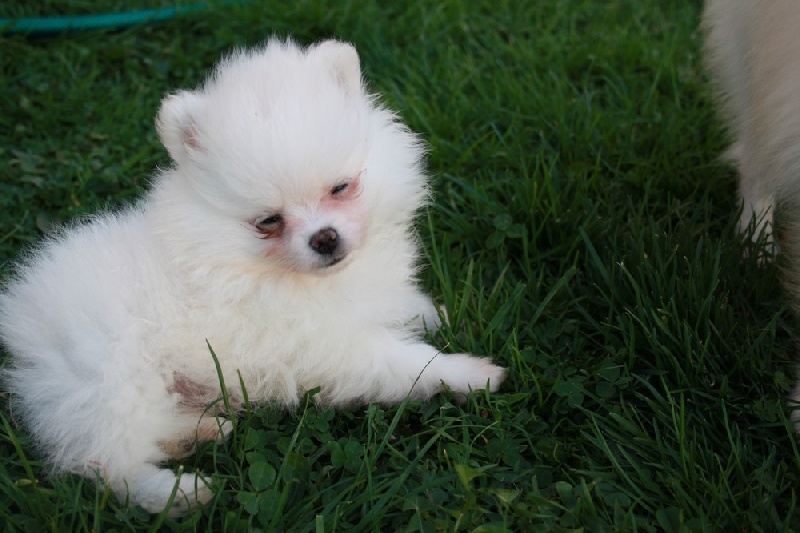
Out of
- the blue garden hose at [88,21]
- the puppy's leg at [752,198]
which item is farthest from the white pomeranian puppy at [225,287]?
the blue garden hose at [88,21]

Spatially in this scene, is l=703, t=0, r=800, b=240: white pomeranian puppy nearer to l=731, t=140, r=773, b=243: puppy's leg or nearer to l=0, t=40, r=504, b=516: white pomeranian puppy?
l=731, t=140, r=773, b=243: puppy's leg

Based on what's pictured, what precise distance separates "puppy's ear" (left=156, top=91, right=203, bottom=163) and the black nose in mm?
362

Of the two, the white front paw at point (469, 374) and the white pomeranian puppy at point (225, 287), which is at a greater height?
the white pomeranian puppy at point (225, 287)

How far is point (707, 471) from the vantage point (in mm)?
1881

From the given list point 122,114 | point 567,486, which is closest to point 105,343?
point 567,486

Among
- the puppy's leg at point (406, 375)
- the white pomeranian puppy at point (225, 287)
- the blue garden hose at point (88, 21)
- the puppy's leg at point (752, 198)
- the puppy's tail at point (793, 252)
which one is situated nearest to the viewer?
the white pomeranian puppy at point (225, 287)

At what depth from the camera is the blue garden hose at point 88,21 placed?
3.76 meters

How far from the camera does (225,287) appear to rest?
196 cm

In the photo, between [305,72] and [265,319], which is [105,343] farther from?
[305,72]

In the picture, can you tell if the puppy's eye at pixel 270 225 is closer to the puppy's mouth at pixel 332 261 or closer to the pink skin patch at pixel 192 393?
the puppy's mouth at pixel 332 261

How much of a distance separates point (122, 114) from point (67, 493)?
1.98 m

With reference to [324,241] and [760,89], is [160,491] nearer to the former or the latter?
[324,241]

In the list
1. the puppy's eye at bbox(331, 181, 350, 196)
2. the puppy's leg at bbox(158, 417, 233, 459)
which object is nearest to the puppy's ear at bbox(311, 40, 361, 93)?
the puppy's eye at bbox(331, 181, 350, 196)

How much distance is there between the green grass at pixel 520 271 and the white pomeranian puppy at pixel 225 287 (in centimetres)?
10
